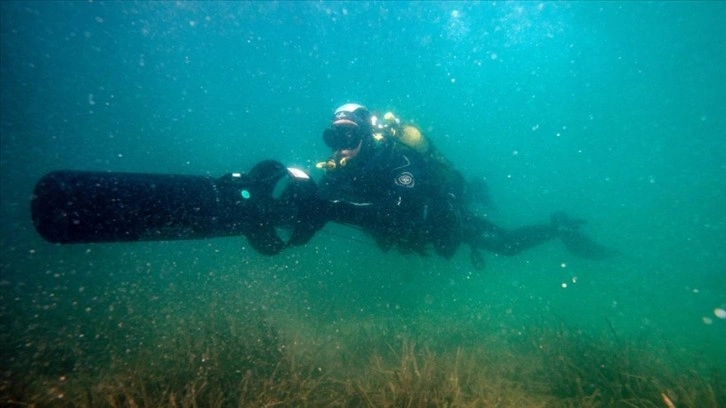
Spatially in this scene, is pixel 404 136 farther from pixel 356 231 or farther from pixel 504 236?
pixel 356 231

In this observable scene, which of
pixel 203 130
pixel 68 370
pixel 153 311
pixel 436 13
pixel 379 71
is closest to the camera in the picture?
pixel 68 370

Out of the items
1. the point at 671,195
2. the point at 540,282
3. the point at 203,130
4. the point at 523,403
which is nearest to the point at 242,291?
the point at 523,403

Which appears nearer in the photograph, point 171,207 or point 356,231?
point 171,207

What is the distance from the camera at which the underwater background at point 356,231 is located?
167 inches

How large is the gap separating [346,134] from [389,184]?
0.97m

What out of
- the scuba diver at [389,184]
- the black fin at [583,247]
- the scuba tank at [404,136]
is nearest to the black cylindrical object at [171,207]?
the scuba diver at [389,184]

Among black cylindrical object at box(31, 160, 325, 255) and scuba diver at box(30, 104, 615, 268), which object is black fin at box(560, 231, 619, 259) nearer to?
scuba diver at box(30, 104, 615, 268)

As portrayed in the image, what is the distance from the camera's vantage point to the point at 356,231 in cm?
2384

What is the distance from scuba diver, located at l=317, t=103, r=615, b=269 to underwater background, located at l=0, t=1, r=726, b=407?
1.00m

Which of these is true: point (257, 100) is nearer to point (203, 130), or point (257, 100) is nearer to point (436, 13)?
point (203, 130)

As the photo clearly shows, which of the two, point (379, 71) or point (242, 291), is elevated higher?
point (379, 71)

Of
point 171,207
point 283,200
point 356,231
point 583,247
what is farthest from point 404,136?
point 356,231

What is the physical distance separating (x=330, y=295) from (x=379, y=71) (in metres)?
59.3

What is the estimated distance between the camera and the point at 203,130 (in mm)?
157125
